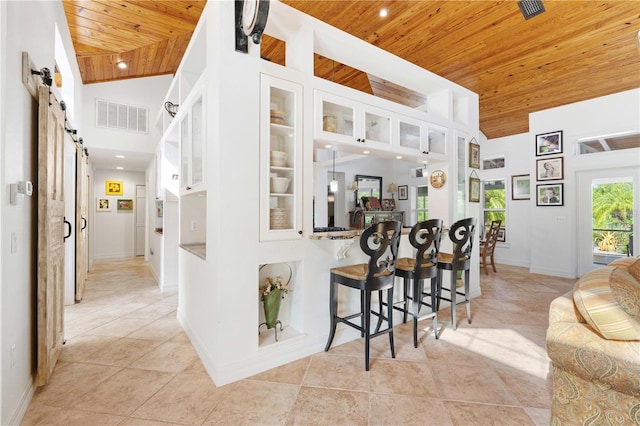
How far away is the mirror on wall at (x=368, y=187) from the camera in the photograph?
8.20m

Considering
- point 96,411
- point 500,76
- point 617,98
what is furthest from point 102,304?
point 617,98

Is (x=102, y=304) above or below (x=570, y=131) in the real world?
below

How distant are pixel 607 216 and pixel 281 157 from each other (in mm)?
5872

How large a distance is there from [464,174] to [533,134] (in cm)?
279

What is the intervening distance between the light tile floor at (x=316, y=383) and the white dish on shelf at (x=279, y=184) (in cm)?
142

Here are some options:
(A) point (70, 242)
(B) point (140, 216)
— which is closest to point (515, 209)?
(A) point (70, 242)

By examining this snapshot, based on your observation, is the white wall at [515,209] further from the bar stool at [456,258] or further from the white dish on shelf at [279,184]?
the white dish on shelf at [279,184]

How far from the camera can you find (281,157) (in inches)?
97.3

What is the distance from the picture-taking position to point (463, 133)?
417cm

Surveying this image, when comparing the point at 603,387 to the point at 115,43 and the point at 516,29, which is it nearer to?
the point at 516,29

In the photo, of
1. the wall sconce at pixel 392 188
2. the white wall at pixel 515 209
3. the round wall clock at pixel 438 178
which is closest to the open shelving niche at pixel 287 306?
the round wall clock at pixel 438 178

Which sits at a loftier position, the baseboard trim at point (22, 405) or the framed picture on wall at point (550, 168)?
the framed picture on wall at point (550, 168)

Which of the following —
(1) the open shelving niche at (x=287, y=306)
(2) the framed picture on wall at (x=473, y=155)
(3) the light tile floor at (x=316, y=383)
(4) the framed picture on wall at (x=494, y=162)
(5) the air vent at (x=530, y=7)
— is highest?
(5) the air vent at (x=530, y=7)

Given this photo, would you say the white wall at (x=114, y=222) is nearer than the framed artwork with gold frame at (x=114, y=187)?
Yes
